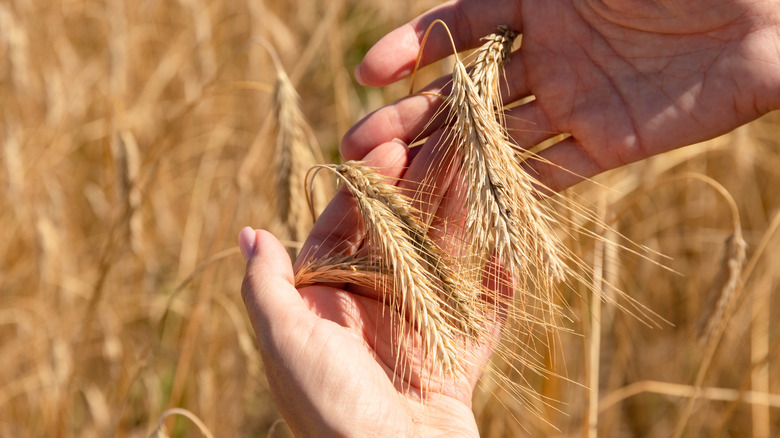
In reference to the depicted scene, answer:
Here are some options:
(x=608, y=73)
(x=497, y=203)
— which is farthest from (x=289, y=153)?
(x=608, y=73)

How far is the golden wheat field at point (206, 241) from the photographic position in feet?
6.79

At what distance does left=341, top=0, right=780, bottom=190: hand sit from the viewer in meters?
1.75

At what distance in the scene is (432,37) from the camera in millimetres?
1930

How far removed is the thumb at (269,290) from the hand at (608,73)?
495mm

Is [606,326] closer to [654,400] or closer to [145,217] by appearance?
[654,400]

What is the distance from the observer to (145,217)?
2.98 metres

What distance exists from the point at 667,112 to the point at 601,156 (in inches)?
8.9

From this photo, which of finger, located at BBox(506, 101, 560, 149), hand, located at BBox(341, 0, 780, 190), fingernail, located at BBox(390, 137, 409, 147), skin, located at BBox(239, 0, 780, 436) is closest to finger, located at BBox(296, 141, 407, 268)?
skin, located at BBox(239, 0, 780, 436)

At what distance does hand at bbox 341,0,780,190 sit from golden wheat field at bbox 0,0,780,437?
239 mm

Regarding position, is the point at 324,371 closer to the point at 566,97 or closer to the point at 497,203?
the point at 497,203

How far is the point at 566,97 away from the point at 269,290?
1.10 metres

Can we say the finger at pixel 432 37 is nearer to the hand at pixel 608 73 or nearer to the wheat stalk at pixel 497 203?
the hand at pixel 608 73

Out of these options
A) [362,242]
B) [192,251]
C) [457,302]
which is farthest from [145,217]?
[457,302]

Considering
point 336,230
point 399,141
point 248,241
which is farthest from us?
point 399,141
